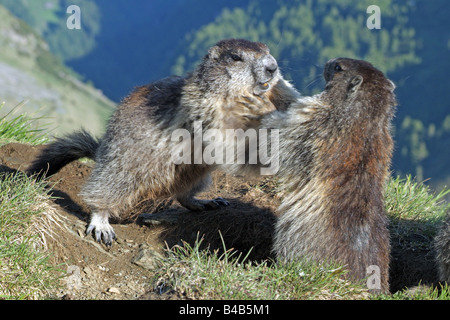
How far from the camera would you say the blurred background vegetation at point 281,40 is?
5956 centimetres

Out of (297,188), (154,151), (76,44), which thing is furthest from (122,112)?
(76,44)

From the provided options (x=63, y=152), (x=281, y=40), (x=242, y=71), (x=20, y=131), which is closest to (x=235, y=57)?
(x=242, y=71)

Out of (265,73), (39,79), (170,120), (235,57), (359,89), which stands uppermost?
(39,79)

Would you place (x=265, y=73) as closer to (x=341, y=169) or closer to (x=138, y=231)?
(x=341, y=169)

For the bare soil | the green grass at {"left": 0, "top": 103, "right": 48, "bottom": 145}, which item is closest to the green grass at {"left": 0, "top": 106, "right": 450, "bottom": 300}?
the bare soil

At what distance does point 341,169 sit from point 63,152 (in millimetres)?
3521

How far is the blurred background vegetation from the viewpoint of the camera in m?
59.6

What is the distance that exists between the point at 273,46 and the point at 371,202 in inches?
83.5

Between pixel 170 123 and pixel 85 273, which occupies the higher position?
pixel 170 123

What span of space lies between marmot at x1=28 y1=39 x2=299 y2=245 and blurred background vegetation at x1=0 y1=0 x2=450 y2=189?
0.39 meters

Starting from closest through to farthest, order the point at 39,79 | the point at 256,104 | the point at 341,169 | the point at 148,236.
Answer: the point at 341,169
the point at 256,104
the point at 148,236
the point at 39,79

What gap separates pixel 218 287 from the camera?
160 inches

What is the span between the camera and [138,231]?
6211 millimetres
